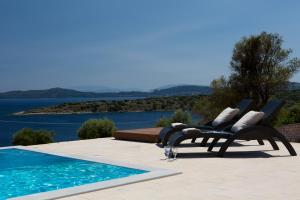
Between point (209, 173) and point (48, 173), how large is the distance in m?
2.69

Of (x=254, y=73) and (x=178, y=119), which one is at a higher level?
(x=254, y=73)

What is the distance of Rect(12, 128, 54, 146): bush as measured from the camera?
48.7ft

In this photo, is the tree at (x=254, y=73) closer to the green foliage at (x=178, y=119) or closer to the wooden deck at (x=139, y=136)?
the green foliage at (x=178, y=119)

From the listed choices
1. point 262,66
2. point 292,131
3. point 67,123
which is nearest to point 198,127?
point 292,131

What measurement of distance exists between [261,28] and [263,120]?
1128 centimetres

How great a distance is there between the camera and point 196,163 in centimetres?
743

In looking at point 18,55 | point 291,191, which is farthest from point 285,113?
point 18,55

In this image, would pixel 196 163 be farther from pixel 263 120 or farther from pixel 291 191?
pixel 291 191

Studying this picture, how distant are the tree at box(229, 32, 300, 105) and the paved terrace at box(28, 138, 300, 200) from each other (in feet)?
27.8

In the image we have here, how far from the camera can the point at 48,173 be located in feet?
23.4

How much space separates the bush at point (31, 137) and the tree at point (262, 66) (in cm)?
841

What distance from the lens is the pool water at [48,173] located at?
6.08 m

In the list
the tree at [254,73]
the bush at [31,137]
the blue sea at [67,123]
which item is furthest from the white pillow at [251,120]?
the blue sea at [67,123]

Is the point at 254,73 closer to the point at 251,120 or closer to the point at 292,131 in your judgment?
the point at 292,131
